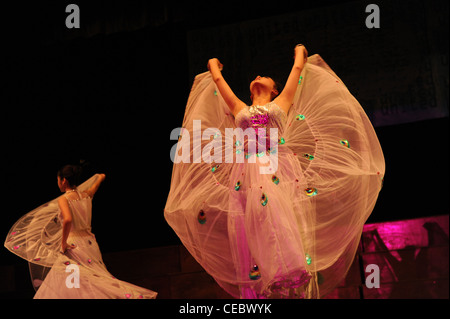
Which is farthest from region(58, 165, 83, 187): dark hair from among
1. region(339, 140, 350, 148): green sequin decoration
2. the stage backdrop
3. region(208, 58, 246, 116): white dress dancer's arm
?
region(339, 140, 350, 148): green sequin decoration

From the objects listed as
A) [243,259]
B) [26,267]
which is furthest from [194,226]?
[26,267]

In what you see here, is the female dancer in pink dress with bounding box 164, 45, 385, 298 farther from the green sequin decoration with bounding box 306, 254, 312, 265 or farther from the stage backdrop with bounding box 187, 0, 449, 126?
the stage backdrop with bounding box 187, 0, 449, 126

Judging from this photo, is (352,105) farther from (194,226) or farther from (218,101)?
(194,226)

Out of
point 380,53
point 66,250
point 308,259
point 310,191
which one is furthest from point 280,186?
point 380,53

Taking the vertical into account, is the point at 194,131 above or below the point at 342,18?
below

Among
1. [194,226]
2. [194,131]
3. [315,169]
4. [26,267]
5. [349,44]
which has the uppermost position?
[349,44]

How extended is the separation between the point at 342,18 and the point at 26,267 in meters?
3.15

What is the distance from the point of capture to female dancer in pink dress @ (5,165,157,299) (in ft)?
10.2

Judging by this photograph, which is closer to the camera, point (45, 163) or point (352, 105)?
point (352, 105)

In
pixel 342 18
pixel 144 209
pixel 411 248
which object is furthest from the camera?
pixel 144 209

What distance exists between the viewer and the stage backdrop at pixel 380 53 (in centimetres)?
399

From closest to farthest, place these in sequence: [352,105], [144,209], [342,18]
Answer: [352,105], [342,18], [144,209]

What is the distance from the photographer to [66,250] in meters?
3.31

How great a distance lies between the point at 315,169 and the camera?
9.55ft
